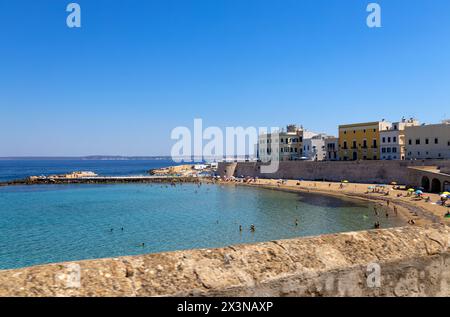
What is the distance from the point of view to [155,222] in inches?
1547

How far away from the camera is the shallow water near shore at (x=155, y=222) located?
91.8 feet

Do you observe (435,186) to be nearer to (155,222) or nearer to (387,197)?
(387,197)

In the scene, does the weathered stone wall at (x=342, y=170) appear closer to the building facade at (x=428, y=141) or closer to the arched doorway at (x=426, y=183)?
the arched doorway at (x=426, y=183)

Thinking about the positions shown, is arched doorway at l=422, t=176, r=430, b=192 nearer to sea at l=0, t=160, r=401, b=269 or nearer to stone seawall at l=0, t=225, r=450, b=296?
sea at l=0, t=160, r=401, b=269

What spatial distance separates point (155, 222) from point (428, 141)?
48.9 metres

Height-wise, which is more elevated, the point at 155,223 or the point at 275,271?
the point at 275,271

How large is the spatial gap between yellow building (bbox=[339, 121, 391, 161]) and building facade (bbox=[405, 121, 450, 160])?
7.78 meters

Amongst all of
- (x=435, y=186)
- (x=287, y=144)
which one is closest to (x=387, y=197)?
(x=435, y=186)

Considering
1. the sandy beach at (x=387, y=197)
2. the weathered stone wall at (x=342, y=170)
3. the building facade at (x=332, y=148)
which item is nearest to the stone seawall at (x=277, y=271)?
the sandy beach at (x=387, y=197)

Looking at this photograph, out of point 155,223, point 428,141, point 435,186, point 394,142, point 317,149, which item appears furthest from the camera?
point 317,149

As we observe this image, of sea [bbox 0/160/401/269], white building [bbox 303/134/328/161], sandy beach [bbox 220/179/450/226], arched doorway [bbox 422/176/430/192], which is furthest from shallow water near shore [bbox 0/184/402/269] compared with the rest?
white building [bbox 303/134/328/161]

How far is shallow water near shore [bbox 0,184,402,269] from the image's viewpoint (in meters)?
28.0
